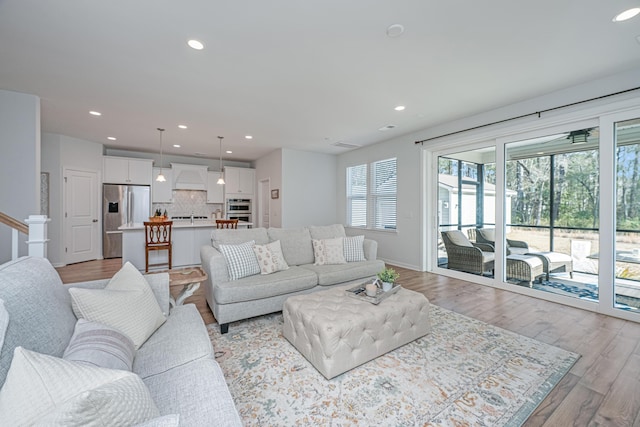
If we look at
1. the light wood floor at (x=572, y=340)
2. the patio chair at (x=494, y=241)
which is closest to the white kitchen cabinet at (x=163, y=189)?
the light wood floor at (x=572, y=340)

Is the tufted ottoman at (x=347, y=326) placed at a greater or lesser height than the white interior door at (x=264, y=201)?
lesser

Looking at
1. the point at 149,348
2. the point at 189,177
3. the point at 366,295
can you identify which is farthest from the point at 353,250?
the point at 189,177

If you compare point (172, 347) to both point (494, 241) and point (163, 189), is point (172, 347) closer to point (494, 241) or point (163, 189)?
point (494, 241)

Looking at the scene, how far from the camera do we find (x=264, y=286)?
2627 mm

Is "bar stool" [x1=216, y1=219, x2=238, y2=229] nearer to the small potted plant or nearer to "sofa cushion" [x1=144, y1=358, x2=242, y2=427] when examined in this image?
the small potted plant

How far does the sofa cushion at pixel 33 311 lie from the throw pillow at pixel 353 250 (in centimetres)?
284

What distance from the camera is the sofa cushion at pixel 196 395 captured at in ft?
3.17

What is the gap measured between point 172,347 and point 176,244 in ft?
12.9

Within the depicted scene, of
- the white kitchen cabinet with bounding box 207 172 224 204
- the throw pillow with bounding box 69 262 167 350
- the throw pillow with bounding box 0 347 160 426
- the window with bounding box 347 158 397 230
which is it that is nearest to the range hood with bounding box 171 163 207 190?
the white kitchen cabinet with bounding box 207 172 224 204

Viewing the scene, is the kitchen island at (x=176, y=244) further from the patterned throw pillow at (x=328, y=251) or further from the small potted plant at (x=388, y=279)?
the small potted plant at (x=388, y=279)

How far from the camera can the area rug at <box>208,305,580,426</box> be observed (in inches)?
60.1

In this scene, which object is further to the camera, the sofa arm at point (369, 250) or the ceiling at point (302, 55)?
the sofa arm at point (369, 250)

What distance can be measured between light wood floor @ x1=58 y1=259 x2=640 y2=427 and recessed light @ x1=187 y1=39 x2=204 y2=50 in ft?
8.64

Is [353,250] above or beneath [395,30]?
beneath
